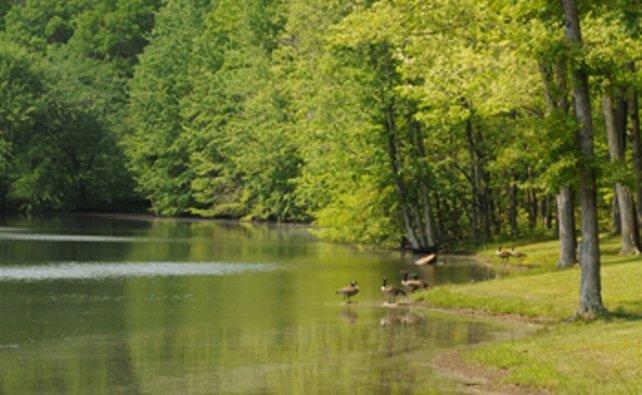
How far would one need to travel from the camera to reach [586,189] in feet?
102

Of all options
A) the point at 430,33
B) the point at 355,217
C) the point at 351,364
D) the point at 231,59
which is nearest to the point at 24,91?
the point at 231,59

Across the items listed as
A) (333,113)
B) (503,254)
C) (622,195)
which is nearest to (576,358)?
(622,195)

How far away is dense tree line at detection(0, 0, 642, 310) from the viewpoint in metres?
32.7

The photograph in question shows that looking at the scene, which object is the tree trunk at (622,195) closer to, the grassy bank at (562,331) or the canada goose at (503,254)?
the grassy bank at (562,331)

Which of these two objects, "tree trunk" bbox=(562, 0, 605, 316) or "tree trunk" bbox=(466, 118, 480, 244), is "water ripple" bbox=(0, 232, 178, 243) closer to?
"tree trunk" bbox=(466, 118, 480, 244)

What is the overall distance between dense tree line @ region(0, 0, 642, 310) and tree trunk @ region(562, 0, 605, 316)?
5 cm

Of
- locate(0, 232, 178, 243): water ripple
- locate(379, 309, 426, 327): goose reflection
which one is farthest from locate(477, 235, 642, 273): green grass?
locate(0, 232, 178, 243): water ripple

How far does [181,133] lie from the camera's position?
11781 centimetres

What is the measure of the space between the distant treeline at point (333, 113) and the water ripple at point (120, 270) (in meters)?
10.9

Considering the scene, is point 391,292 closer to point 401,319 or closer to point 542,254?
point 401,319

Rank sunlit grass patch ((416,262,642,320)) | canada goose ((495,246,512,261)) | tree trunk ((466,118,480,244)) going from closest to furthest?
1. sunlit grass patch ((416,262,642,320))
2. canada goose ((495,246,512,261))
3. tree trunk ((466,118,480,244))

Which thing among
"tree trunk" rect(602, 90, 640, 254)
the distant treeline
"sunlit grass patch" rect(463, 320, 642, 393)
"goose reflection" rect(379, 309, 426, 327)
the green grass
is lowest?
"sunlit grass patch" rect(463, 320, 642, 393)

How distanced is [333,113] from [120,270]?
19088 millimetres

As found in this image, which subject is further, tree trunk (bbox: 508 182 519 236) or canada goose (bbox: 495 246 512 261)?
tree trunk (bbox: 508 182 519 236)
